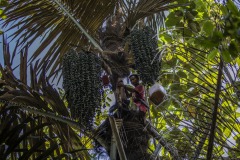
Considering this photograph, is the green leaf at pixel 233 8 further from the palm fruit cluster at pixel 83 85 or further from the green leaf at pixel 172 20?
the green leaf at pixel 172 20

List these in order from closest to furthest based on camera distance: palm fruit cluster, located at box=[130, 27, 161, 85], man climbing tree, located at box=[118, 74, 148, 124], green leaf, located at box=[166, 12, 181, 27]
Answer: palm fruit cluster, located at box=[130, 27, 161, 85] < man climbing tree, located at box=[118, 74, 148, 124] < green leaf, located at box=[166, 12, 181, 27]

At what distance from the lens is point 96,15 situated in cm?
367

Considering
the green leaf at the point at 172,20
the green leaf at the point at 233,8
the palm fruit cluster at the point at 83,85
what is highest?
the green leaf at the point at 172,20

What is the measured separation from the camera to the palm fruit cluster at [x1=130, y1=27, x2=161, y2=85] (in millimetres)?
2930

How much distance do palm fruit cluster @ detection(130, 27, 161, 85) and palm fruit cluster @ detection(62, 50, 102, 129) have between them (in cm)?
28

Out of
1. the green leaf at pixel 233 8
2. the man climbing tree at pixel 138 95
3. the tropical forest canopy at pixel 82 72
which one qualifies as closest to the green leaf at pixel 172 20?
the tropical forest canopy at pixel 82 72

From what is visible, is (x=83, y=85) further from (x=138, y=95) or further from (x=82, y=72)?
(x=138, y=95)

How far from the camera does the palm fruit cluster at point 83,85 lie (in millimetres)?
2867

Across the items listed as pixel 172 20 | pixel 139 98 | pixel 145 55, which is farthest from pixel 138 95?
pixel 172 20

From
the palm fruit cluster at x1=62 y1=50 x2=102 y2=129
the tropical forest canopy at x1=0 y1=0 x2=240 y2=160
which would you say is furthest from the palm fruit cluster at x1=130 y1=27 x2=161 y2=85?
the palm fruit cluster at x1=62 y1=50 x2=102 y2=129

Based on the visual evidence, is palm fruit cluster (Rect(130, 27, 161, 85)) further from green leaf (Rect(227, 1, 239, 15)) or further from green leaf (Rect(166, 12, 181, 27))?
green leaf (Rect(227, 1, 239, 15))

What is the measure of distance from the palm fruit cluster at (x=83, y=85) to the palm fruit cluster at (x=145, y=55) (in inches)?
11.0

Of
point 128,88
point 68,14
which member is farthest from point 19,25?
point 128,88

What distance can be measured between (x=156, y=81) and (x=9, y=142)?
3.19 feet
